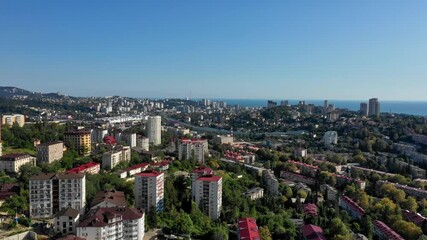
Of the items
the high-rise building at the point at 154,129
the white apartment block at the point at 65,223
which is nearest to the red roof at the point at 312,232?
the white apartment block at the point at 65,223

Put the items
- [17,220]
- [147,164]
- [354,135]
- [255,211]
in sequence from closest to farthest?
[17,220]
[255,211]
[147,164]
[354,135]

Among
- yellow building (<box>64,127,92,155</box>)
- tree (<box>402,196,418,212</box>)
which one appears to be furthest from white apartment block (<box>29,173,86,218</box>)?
tree (<box>402,196,418,212</box>)

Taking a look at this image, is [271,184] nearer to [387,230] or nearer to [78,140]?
[387,230]

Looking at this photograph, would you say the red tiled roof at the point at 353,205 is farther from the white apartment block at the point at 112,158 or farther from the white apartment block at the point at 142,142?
the white apartment block at the point at 142,142

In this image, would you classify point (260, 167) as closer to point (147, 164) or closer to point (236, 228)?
point (147, 164)

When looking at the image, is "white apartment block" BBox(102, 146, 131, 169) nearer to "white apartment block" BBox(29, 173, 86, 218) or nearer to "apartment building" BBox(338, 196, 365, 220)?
"white apartment block" BBox(29, 173, 86, 218)

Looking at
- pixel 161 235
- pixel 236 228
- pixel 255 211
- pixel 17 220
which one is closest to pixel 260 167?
pixel 255 211
